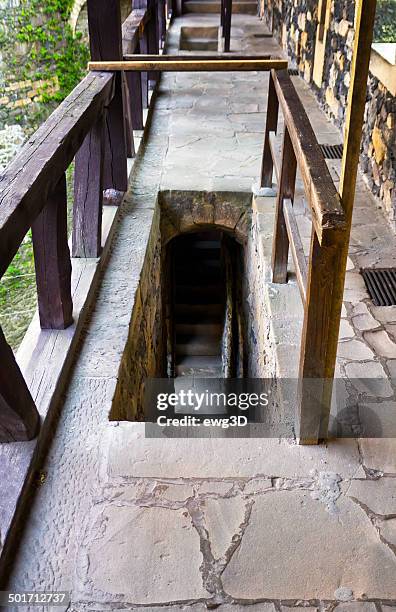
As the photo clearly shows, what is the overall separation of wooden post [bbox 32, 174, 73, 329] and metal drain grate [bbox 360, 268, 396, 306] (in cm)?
144

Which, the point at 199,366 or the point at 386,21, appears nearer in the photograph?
the point at 386,21

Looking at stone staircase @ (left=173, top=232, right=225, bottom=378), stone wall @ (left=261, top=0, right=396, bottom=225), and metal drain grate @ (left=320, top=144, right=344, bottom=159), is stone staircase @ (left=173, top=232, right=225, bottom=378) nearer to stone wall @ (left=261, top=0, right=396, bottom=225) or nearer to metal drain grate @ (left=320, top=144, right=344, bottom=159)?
metal drain grate @ (left=320, top=144, right=344, bottom=159)

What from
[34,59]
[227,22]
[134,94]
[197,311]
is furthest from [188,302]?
[34,59]

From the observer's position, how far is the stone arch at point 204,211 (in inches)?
158

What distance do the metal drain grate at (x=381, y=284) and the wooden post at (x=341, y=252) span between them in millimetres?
1056

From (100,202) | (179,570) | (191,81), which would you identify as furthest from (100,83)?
(191,81)

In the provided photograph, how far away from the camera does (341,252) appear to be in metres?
1.68

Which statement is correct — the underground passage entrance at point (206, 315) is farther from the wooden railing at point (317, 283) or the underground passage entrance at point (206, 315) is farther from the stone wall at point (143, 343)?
the wooden railing at point (317, 283)

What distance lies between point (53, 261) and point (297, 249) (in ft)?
3.12

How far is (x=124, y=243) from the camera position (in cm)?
333

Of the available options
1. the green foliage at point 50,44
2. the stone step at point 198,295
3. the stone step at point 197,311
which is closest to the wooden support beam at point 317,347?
the stone step at point 197,311

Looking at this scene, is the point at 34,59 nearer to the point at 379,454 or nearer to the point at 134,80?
the point at 134,80

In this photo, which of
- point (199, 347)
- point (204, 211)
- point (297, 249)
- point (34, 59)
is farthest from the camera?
point (34, 59)

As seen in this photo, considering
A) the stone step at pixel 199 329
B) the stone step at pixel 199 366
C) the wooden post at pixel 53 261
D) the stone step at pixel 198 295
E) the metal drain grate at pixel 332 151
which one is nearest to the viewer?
the wooden post at pixel 53 261
